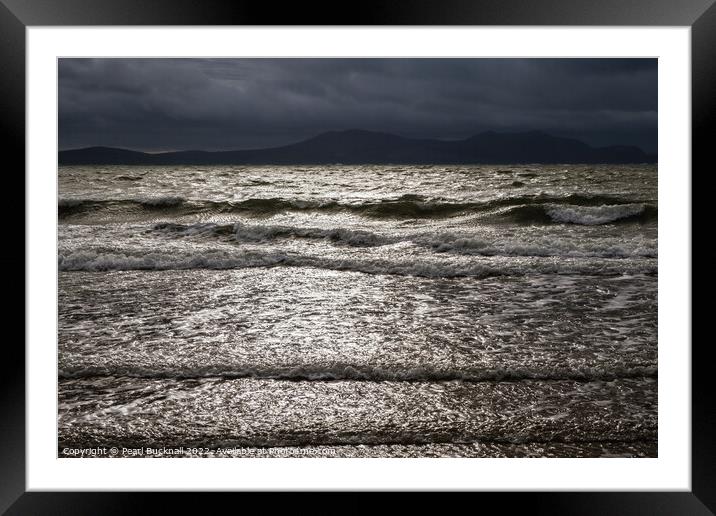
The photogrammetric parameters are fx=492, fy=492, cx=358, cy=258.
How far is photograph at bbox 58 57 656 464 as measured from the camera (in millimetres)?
1614

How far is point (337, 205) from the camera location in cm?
877

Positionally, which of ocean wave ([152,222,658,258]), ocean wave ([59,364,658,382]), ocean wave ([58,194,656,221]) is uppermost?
ocean wave ([58,194,656,221])

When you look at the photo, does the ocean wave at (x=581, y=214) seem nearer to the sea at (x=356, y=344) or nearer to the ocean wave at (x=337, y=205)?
the ocean wave at (x=337, y=205)

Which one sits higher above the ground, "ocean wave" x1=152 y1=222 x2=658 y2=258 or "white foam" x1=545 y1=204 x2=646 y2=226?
"white foam" x1=545 y1=204 x2=646 y2=226

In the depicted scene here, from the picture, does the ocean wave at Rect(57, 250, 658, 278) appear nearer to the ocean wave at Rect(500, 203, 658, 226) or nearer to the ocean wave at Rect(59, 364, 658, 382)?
the ocean wave at Rect(59, 364, 658, 382)

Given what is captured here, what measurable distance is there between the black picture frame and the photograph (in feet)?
0.75

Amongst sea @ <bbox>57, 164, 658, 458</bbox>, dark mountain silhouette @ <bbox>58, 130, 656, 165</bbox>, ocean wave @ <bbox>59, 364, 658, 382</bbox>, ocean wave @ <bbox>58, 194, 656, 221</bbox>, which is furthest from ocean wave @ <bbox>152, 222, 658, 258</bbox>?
dark mountain silhouette @ <bbox>58, 130, 656, 165</bbox>

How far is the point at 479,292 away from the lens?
3.47 m

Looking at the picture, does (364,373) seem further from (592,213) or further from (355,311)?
(592,213)

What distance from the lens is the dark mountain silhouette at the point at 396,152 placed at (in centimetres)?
1323

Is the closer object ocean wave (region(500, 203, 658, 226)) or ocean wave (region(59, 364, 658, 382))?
ocean wave (region(59, 364, 658, 382))

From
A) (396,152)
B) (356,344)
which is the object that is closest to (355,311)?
(356,344)
